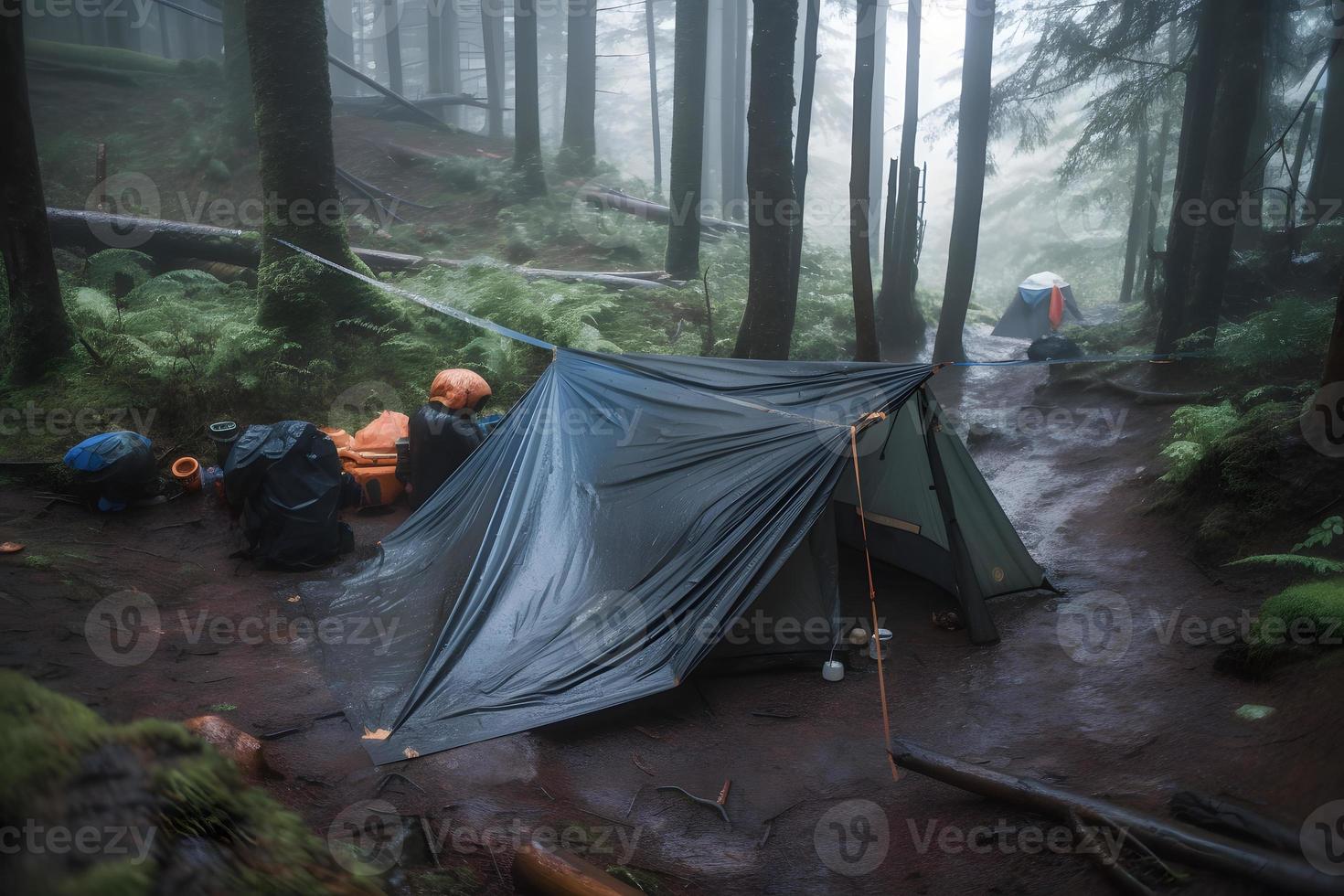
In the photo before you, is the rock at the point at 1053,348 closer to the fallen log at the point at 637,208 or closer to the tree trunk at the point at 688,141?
the tree trunk at the point at 688,141

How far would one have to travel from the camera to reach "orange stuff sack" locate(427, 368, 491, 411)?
8133 millimetres

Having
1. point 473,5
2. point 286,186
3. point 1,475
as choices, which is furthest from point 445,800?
point 473,5

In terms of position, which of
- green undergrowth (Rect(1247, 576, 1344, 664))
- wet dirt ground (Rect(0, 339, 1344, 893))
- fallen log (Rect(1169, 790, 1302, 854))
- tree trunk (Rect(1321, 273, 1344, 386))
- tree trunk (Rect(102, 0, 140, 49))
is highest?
tree trunk (Rect(102, 0, 140, 49))

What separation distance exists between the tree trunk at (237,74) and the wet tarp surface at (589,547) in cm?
1379

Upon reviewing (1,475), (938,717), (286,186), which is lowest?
(938,717)

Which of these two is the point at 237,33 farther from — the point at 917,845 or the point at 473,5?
the point at 473,5

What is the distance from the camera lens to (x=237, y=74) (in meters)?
16.7

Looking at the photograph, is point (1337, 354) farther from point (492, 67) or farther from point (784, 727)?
point (492, 67)

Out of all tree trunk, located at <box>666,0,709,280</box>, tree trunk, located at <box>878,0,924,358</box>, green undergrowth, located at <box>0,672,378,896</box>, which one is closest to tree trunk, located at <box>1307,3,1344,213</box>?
tree trunk, located at <box>878,0,924,358</box>

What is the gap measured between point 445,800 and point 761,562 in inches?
97.5

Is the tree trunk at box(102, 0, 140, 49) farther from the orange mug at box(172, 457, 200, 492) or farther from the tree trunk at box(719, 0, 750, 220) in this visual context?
the orange mug at box(172, 457, 200, 492)

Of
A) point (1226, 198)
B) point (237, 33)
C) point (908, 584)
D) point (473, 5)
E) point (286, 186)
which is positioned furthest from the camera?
point (473, 5)

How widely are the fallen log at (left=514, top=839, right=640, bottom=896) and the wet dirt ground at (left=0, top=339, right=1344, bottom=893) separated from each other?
0.43 feet

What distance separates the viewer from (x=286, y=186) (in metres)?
9.79
